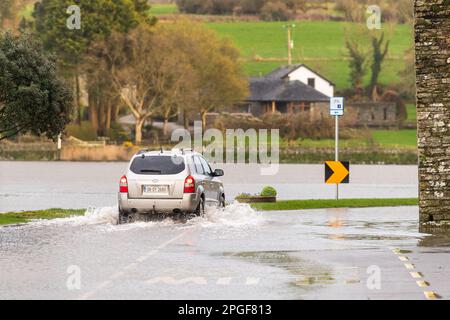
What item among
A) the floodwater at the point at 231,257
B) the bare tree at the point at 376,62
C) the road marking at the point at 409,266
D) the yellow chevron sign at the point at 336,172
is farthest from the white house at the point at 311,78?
the road marking at the point at 409,266

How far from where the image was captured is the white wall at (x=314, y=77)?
15450cm

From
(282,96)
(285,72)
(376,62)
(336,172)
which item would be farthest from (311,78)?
(336,172)

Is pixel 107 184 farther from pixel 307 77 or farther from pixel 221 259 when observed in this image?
pixel 307 77

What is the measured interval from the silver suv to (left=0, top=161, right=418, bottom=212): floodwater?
10.3 meters

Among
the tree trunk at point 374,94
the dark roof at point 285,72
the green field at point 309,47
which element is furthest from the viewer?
the green field at point 309,47

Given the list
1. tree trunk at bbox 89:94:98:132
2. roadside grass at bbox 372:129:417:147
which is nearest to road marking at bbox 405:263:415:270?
tree trunk at bbox 89:94:98:132

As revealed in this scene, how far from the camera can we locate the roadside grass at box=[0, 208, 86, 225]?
112 feet

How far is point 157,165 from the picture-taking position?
104ft

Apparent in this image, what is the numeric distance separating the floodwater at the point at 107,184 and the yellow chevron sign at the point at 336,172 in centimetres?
762

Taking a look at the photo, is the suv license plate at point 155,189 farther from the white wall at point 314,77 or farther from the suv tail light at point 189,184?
the white wall at point 314,77

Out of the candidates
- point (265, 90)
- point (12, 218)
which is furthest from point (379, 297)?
point (265, 90)

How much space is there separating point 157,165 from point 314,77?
125110 mm
